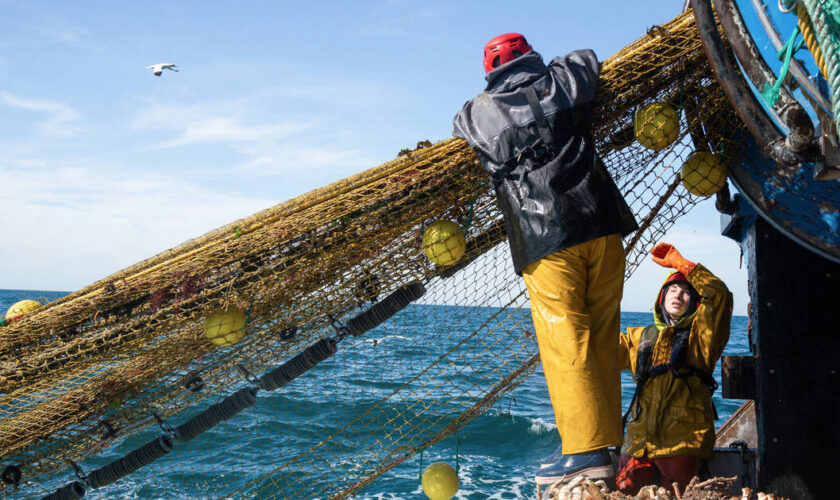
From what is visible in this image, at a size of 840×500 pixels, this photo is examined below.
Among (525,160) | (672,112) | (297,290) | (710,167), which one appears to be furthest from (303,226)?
(710,167)

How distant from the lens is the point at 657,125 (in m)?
3.00

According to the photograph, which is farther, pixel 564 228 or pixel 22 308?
pixel 22 308

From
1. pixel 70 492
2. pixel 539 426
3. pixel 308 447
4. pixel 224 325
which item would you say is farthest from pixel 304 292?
pixel 539 426

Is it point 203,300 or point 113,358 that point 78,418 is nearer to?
point 113,358

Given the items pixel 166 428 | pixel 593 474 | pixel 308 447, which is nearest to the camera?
pixel 593 474

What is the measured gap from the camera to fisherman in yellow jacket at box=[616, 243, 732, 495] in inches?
142

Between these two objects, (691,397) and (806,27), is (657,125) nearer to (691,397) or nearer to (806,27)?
(806,27)

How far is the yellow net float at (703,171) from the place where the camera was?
3.39 m

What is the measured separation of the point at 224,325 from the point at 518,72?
2.03 m

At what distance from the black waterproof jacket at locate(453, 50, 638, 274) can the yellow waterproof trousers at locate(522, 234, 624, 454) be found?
0.28ft

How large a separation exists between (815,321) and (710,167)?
1.00m

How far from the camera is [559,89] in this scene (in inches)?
104

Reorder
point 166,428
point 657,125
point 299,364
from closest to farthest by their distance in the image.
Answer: point 657,125, point 299,364, point 166,428

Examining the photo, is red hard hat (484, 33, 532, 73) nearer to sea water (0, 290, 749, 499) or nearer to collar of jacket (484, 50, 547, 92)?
collar of jacket (484, 50, 547, 92)
